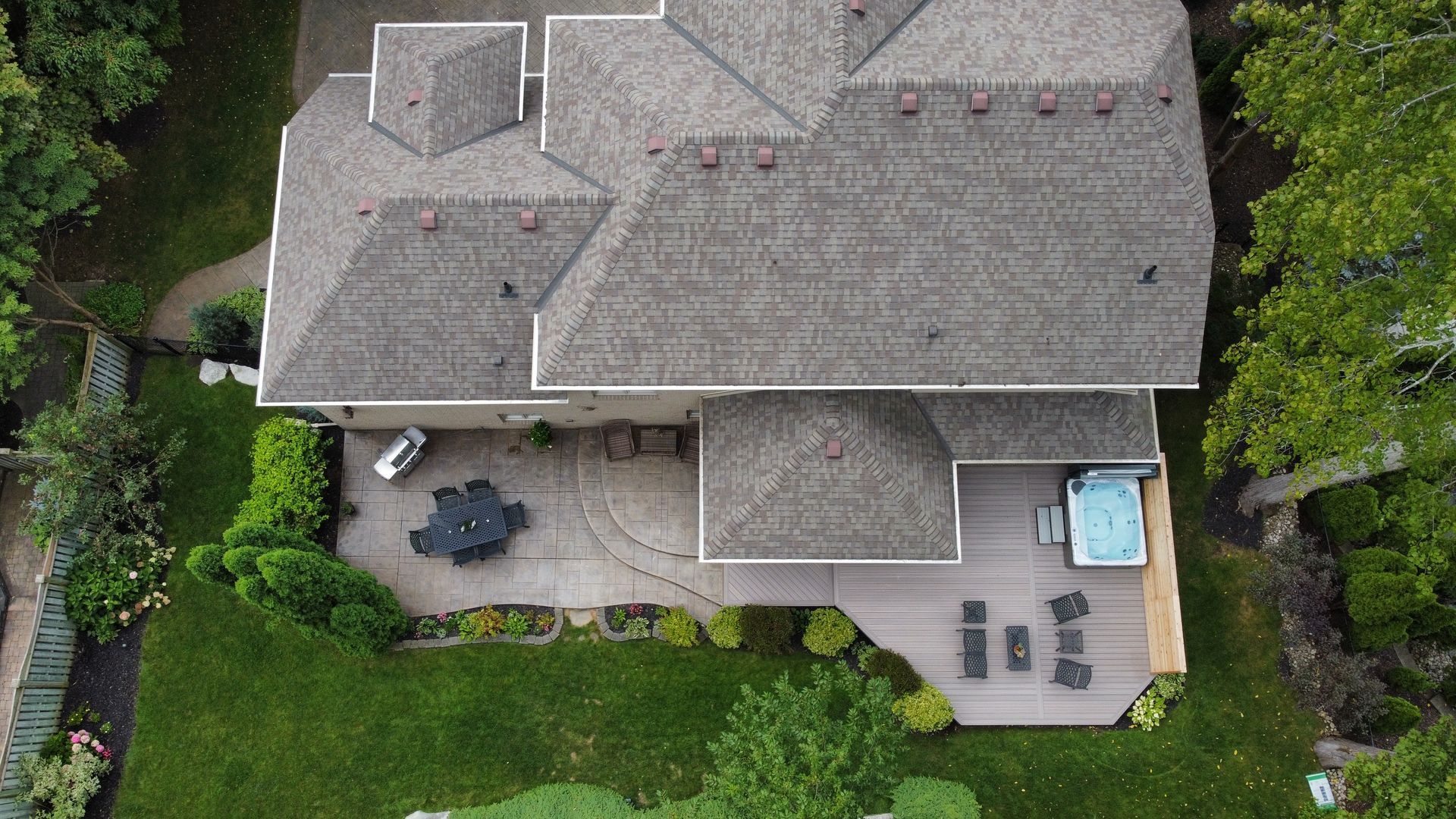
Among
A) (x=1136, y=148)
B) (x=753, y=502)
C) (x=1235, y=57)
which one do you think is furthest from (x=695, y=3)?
(x=1235, y=57)

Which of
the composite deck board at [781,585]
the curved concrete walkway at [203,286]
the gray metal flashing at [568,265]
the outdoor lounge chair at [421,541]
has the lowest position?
the composite deck board at [781,585]

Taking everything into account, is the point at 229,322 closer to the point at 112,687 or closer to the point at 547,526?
the point at 112,687

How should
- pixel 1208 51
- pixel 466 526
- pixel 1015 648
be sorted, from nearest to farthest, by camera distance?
pixel 1015 648 < pixel 466 526 < pixel 1208 51

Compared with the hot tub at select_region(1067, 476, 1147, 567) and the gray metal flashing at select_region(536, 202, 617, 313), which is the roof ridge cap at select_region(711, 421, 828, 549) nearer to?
the gray metal flashing at select_region(536, 202, 617, 313)

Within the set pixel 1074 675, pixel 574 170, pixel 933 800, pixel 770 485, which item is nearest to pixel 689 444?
pixel 770 485

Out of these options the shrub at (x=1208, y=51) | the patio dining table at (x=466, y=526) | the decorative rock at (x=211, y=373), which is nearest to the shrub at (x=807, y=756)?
the patio dining table at (x=466, y=526)

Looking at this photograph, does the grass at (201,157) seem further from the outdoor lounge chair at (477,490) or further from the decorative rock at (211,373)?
the outdoor lounge chair at (477,490)
